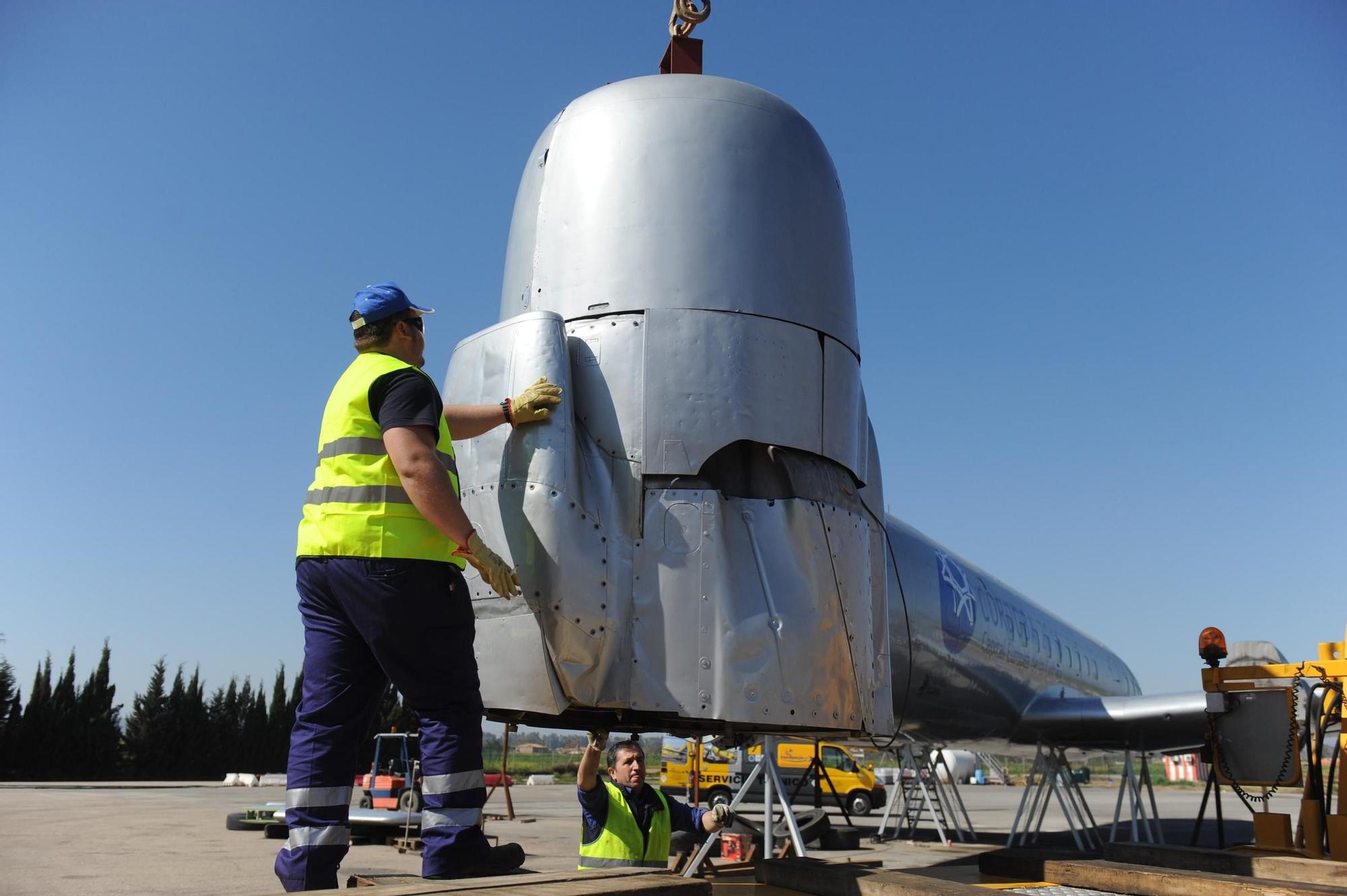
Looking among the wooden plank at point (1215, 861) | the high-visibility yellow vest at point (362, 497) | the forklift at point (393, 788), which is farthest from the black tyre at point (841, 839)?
the high-visibility yellow vest at point (362, 497)

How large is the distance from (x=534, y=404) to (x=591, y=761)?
1619mm

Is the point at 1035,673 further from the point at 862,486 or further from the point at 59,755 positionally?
the point at 59,755

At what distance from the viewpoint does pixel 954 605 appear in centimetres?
1275

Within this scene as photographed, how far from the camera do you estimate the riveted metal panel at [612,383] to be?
15.5 ft

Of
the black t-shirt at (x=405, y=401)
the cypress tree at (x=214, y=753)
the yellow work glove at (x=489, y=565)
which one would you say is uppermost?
the black t-shirt at (x=405, y=401)

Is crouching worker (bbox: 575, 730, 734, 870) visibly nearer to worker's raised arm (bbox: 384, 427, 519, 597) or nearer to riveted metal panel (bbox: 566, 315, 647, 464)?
riveted metal panel (bbox: 566, 315, 647, 464)

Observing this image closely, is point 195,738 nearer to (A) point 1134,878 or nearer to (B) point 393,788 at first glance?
(B) point 393,788

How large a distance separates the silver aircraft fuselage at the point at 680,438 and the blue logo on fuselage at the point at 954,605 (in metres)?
7.15

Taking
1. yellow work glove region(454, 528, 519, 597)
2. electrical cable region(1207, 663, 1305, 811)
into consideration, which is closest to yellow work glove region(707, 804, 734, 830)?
yellow work glove region(454, 528, 519, 597)

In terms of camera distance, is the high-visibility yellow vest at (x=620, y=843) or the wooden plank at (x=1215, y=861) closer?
the wooden plank at (x=1215, y=861)

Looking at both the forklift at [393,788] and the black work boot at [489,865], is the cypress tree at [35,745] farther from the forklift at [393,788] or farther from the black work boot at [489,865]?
the black work boot at [489,865]

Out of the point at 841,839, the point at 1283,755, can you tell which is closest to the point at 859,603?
the point at 1283,755

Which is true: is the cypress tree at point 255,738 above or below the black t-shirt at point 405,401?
below

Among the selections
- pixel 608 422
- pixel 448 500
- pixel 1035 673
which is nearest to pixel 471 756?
pixel 448 500
